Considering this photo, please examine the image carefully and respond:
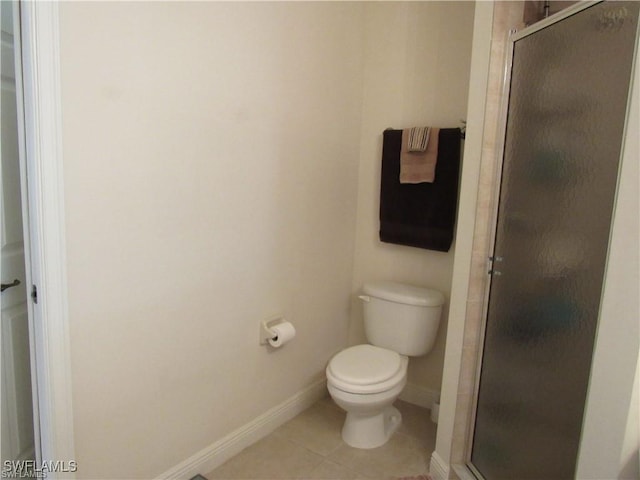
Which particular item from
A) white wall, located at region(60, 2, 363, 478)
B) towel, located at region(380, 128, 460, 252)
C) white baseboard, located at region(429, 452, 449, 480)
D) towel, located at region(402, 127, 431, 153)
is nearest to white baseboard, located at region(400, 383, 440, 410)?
white baseboard, located at region(429, 452, 449, 480)

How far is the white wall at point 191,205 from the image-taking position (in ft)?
4.58

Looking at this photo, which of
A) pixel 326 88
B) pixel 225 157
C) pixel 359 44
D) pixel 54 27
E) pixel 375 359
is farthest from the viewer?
pixel 359 44

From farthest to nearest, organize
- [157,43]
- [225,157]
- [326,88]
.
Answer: [326,88] → [225,157] → [157,43]

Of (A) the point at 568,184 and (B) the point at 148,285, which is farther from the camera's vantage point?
(B) the point at 148,285

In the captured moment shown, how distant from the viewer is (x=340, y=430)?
2258 mm

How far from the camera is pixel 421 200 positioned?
231 cm

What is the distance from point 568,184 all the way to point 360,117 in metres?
1.44

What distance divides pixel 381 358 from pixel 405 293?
1.21ft

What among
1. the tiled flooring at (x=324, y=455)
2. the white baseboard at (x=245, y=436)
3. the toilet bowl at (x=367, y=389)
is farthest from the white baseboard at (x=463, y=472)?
the white baseboard at (x=245, y=436)

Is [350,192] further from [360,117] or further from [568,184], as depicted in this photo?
[568,184]

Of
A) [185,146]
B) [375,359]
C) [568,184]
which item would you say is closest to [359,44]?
[185,146]

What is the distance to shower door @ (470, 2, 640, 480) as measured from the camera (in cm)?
122

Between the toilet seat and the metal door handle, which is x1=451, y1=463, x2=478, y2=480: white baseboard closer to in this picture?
the toilet seat

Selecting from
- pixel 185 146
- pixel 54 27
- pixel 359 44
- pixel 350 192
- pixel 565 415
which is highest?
pixel 359 44
